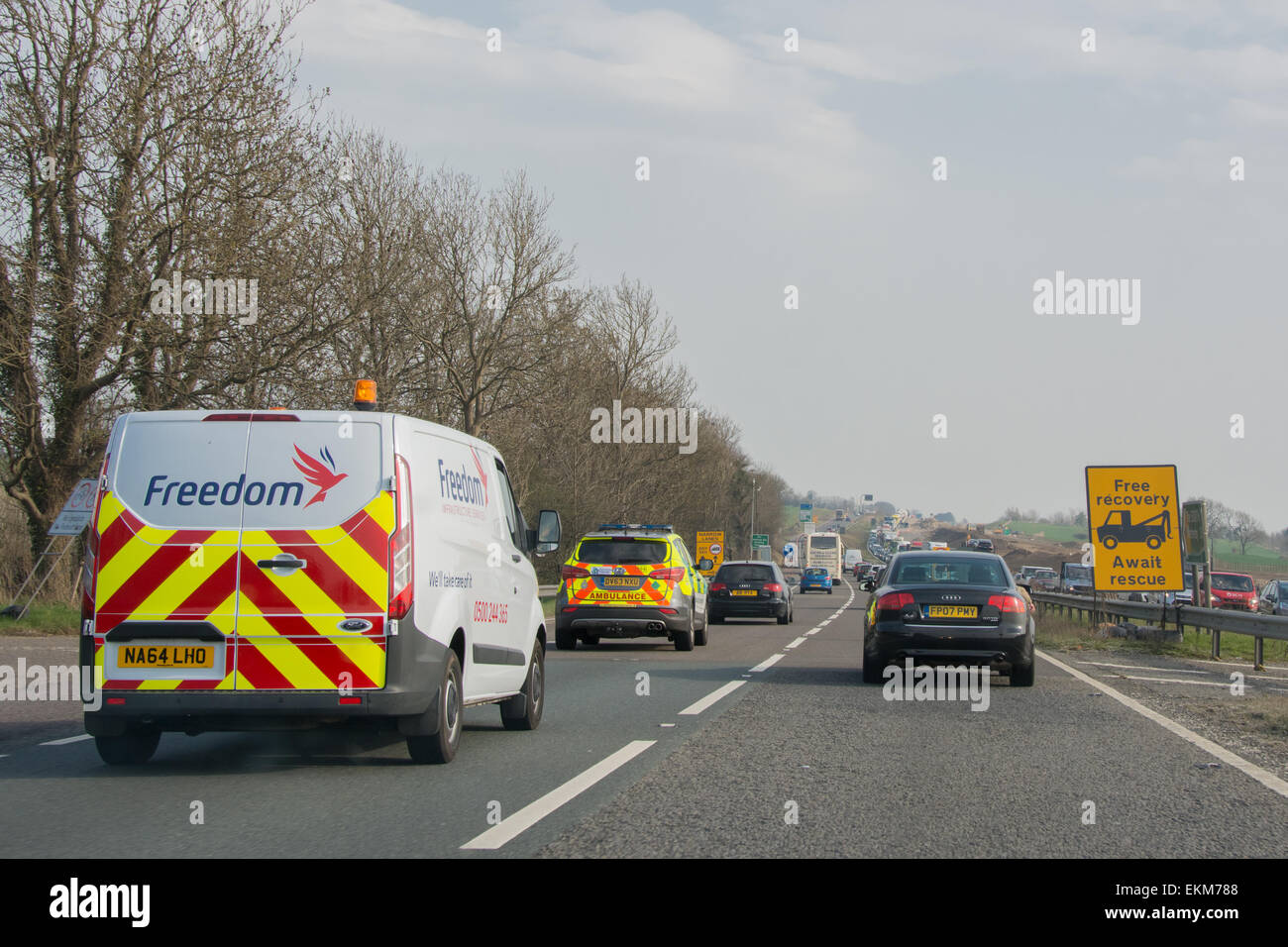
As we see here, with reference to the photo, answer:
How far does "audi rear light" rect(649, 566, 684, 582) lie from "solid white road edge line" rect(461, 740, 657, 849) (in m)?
10.9

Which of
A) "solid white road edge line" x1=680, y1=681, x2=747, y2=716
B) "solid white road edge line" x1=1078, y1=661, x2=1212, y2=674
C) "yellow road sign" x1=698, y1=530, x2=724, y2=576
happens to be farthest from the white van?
"yellow road sign" x1=698, y1=530, x2=724, y2=576

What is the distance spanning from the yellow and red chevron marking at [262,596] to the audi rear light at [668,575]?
1282 cm

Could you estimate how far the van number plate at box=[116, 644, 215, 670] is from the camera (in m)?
7.92

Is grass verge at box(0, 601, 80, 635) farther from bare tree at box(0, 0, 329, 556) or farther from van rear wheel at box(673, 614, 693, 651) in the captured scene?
van rear wheel at box(673, 614, 693, 651)

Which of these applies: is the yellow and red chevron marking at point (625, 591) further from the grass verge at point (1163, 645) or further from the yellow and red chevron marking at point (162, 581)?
Result: the yellow and red chevron marking at point (162, 581)

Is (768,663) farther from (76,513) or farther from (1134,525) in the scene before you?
(1134,525)

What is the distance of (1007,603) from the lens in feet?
47.9

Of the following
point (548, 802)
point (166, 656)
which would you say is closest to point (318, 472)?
point (166, 656)

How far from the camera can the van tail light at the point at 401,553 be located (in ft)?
26.3

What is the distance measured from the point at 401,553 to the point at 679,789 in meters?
2.11

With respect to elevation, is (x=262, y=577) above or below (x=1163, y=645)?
above

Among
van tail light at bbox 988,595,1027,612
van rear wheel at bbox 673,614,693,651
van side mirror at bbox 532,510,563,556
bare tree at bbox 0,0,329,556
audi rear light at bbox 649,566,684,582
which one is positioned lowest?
van rear wheel at bbox 673,614,693,651
